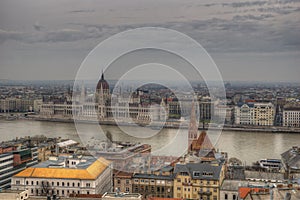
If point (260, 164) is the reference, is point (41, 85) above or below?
above

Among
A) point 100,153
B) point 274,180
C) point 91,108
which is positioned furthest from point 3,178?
point 91,108

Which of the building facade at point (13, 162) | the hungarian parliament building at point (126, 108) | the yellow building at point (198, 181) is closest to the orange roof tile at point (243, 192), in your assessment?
the yellow building at point (198, 181)

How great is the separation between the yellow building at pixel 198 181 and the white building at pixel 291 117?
393 inches

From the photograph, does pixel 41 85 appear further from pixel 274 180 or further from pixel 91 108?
pixel 274 180

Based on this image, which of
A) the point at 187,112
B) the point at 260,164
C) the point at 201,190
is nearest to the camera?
the point at 201,190

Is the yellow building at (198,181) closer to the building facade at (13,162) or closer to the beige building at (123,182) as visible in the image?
the beige building at (123,182)

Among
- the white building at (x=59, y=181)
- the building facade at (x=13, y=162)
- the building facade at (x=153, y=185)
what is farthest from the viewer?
the building facade at (x=13, y=162)

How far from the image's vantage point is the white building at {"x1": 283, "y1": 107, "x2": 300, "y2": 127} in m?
14.0

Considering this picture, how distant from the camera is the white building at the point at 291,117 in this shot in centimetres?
1400

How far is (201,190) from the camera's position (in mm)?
4477

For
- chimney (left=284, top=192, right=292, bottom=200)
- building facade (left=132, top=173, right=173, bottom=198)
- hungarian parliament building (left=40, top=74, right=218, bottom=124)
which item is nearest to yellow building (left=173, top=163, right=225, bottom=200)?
building facade (left=132, top=173, right=173, bottom=198)

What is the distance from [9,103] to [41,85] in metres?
1.79

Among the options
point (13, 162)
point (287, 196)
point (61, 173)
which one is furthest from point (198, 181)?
point (13, 162)

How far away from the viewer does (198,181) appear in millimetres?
4484
